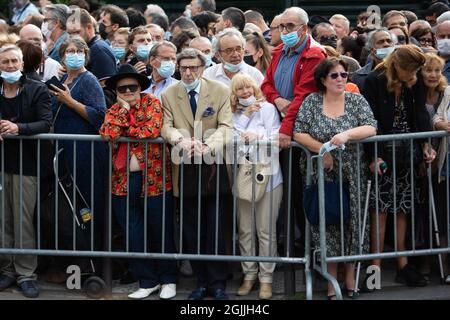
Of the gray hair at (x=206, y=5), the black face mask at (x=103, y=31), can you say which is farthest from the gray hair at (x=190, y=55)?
the gray hair at (x=206, y=5)

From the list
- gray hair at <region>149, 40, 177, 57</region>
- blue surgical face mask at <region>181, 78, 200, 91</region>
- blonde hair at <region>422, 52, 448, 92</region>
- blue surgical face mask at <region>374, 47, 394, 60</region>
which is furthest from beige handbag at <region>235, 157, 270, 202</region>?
blue surgical face mask at <region>374, 47, 394, 60</region>

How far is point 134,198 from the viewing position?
30.9ft

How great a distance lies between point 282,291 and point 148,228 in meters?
1.29

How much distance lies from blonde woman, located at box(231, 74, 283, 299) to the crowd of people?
0.01 meters

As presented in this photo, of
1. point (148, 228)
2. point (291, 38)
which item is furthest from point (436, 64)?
point (148, 228)

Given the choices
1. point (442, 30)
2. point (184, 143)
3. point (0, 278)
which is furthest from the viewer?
point (442, 30)

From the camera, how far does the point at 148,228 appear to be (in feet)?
31.2

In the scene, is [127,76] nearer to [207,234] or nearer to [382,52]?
[207,234]

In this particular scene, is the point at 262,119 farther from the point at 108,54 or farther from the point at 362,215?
the point at 108,54

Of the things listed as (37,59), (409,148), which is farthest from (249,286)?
(37,59)

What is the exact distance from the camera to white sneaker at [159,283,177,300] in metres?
9.45

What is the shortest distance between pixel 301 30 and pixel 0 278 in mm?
3438

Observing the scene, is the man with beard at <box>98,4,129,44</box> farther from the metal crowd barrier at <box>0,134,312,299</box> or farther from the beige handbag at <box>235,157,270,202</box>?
the beige handbag at <box>235,157,270,202</box>

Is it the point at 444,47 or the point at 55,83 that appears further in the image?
the point at 444,47
